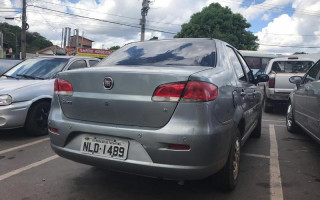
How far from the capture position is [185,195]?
2.97 m

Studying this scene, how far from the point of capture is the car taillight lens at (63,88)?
9.30 feet

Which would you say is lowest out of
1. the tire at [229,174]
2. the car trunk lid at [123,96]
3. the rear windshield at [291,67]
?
the tire at [229,174]

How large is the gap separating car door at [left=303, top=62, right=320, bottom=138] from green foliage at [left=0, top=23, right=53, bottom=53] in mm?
58868

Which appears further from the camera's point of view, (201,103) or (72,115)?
(72,115)

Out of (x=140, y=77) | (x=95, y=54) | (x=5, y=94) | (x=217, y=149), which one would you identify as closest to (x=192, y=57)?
(x=140, y=77)

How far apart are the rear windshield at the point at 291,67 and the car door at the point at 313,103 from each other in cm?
461

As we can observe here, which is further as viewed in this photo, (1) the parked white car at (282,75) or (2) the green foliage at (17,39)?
(2) the green foliage at (17,39)

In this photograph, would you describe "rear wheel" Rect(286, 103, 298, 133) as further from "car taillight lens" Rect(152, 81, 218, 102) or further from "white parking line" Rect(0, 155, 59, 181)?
"white parking line" Rect(0, 155, 59, 181)

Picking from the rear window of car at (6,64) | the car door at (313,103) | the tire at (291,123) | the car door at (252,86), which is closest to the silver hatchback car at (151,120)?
the car door at (252,86)

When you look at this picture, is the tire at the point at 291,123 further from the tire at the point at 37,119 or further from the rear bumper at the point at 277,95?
the tire at the point at 37,119

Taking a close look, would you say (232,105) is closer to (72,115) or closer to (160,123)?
(160,123)

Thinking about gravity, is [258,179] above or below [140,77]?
below

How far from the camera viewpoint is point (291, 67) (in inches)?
361

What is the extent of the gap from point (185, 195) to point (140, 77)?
1308mm
